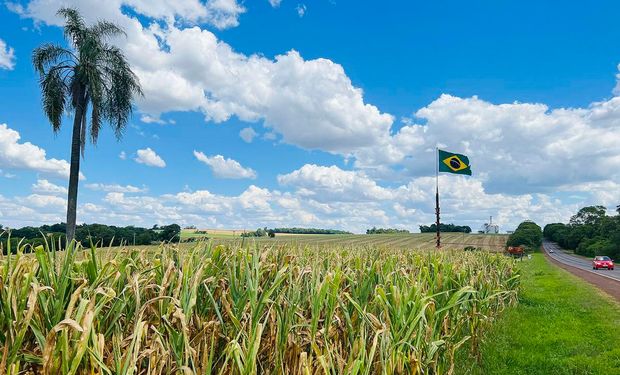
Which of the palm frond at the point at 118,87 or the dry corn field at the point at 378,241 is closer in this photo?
the dry corn field at the point at 378,241

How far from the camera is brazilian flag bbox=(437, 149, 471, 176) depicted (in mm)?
25531

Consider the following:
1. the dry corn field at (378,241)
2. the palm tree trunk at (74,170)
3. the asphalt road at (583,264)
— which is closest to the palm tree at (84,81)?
the palm tree trunk at (74,170)

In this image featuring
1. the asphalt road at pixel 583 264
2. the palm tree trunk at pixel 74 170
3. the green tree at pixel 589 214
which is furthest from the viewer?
the green tree at pixel 589 214

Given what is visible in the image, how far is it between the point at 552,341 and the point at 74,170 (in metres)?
21.0

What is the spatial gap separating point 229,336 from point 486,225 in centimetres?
10091

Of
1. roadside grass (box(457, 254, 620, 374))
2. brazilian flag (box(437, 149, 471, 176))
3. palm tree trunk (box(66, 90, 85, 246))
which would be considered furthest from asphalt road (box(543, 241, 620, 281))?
palm tree trunk (box(66, 90, 85, 246))

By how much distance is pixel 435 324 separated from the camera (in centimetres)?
509

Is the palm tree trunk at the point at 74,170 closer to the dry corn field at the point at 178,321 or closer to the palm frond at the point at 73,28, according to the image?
the palm frond at the point at 73,28

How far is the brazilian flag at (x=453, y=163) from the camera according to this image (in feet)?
83.8

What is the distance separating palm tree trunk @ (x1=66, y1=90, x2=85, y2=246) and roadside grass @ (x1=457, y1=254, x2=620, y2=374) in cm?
1840

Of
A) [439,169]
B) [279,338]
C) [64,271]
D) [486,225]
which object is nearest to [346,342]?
[279,338]

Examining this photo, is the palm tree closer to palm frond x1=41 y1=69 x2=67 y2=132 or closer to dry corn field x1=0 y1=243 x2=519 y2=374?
palm frond x1=41 y1=69 x2=67 y2=132

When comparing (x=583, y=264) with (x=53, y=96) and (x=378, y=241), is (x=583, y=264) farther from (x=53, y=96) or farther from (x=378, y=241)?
(x=53, y=96)

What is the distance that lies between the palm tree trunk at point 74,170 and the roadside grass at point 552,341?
18404mm
